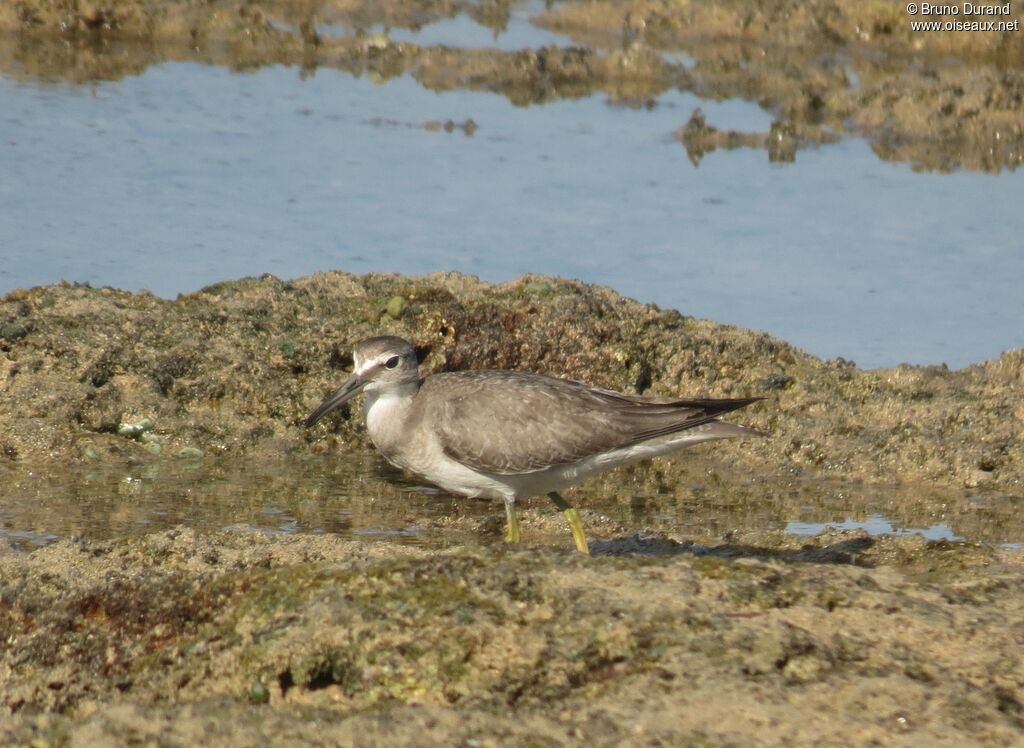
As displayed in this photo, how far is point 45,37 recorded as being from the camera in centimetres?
2055

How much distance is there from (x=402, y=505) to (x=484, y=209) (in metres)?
6.24

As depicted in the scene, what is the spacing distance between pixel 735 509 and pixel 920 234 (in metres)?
6.38

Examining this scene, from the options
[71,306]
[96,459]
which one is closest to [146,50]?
[71,306]

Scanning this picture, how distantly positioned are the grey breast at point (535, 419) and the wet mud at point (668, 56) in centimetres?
933

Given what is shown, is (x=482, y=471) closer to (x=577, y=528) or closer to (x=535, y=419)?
(x=535, y=419)

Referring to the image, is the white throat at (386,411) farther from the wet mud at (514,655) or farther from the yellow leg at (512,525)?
the wet mud at (514,655)

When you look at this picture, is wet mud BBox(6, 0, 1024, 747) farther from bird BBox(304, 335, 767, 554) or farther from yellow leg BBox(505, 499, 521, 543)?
bird BBox(304, 335, 767, 554)

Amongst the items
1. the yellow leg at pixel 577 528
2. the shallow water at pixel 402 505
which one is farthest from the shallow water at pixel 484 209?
the yellow leg at pixel 577 528

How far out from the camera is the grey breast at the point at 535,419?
8.41 metres

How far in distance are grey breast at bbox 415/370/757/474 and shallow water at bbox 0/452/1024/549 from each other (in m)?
0.81

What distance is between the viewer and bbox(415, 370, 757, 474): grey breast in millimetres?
8406

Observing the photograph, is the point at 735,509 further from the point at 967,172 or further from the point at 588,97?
the point at 588,97

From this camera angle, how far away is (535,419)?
8.50m

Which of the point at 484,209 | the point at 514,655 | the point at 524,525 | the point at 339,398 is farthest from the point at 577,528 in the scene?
the point at 484,209
